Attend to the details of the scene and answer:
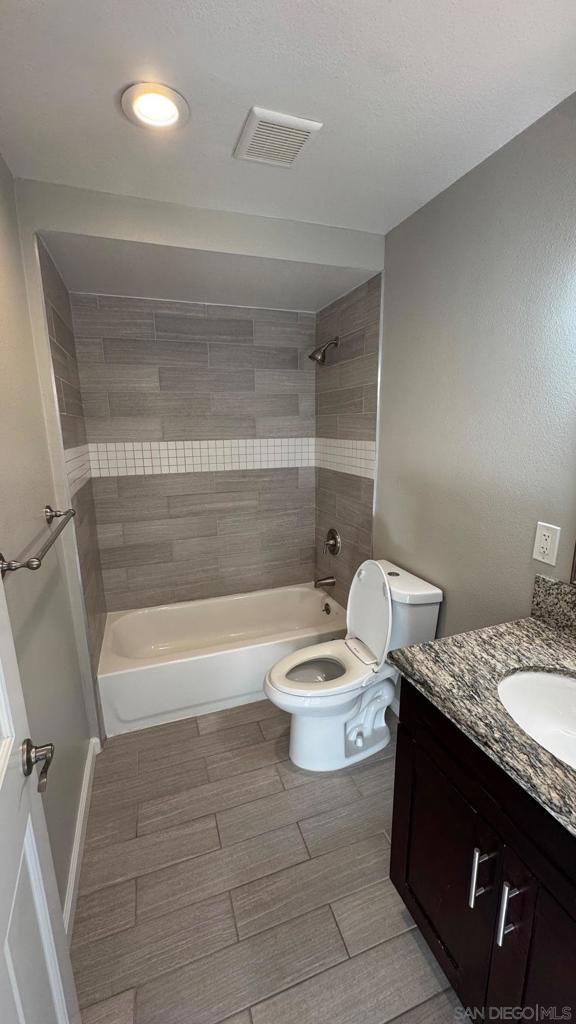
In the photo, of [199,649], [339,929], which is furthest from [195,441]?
[339,929]

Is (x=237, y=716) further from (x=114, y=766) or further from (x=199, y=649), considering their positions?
(x=114, y=766)

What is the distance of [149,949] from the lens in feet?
4.02

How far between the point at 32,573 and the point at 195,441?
151 centimetres

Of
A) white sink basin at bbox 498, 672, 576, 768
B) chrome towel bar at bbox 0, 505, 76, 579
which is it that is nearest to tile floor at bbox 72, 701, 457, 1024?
white sink basin at bbox 498, 672, 576, 768

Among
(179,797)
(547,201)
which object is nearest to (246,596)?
(179,797)

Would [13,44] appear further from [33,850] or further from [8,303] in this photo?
[33,850]

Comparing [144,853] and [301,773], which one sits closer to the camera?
[144,853]

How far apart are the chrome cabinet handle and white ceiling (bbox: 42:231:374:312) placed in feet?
7.09

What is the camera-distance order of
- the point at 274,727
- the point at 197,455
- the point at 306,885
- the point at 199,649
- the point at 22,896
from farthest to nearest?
the point at 197,455, the point at 199,649, the point at 274,727, the point at 306,885, the point at 22,896

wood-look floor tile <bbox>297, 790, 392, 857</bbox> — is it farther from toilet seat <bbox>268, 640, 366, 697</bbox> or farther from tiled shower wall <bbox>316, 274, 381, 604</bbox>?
tiled shower wall <bbox>316, 274, 381, 604</bbox>

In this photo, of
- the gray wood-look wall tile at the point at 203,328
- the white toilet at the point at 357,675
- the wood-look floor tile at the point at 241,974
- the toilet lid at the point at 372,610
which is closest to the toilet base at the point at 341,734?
the white toilet at the point at 357,675

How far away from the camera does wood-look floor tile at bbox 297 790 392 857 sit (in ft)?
5.03

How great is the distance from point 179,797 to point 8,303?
1.96 m

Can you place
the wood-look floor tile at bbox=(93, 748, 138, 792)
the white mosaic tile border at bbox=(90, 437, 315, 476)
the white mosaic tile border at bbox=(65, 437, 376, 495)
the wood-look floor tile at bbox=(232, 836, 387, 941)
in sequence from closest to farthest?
1. the wood-look floor tile at bbox=(232, 836, 387, 941)
2. the wood-look floor tile at bbox=(93, 748, 138, 792)
3. the white mosaic tile border at bbox=(65, 437, 376, 495)
4. the white mosaic tile border at bbox=(90, 437, 315, 476)
